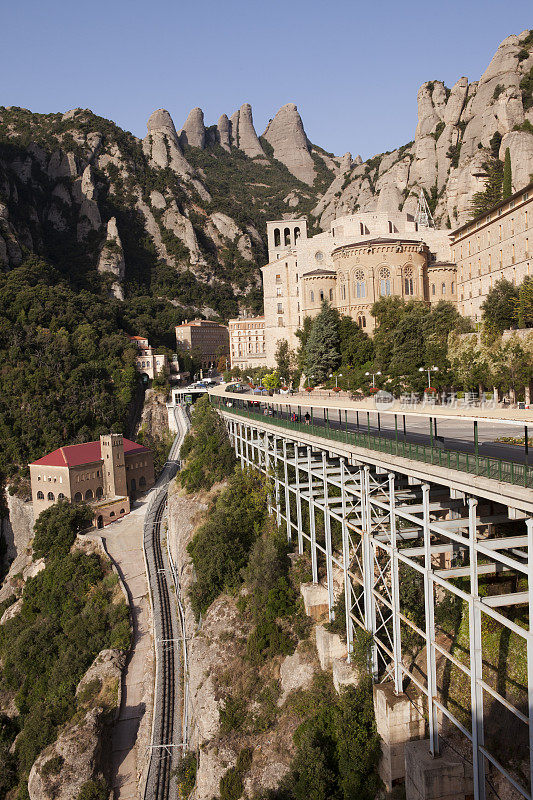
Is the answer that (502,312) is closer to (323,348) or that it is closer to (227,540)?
(323,348)

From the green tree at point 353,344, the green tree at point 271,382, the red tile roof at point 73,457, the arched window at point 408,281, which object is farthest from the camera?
the green tree at point 271,382

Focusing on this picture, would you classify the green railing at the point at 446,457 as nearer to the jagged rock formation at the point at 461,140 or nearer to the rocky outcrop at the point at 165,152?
the jagged rock formation at the point at 461,140

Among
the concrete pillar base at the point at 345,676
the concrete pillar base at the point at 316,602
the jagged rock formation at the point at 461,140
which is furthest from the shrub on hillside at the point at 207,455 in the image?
the jagged rock formation at the point at 461,140

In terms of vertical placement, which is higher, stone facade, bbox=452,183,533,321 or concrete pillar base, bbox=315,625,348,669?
stone facade, bbox=452,183,533,321

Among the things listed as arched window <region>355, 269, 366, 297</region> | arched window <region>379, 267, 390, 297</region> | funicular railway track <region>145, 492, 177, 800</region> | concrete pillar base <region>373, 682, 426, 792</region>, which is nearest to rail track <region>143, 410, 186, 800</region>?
funicular railway track <region>145, 492, 177, 800</region>

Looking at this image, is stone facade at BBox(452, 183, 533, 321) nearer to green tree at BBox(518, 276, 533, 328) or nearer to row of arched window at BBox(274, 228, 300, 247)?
green tree at BBox(518, 276, 533, 328)

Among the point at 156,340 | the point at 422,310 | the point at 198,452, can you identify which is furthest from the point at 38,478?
the point at 156,340

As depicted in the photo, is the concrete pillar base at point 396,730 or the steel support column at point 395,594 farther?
the concrete pillar base at point 396,730
